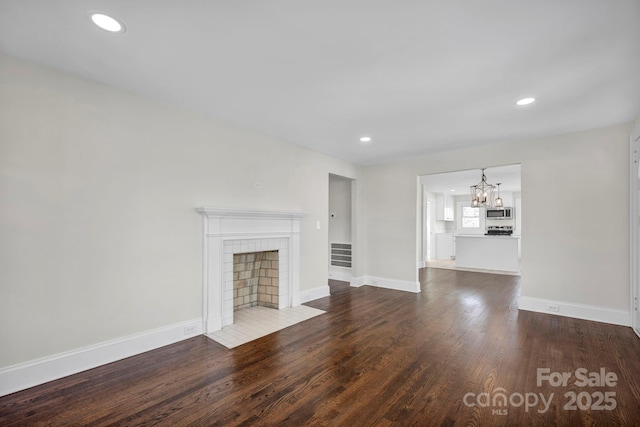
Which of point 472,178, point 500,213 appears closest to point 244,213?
point 472,178

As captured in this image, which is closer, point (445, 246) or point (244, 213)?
point (244, 213)

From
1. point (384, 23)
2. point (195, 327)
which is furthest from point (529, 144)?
point (195, 327)

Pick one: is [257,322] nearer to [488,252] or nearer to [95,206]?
[95,206]

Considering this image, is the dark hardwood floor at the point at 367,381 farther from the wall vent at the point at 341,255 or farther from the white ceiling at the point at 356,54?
the wall vent at the point at 341,255

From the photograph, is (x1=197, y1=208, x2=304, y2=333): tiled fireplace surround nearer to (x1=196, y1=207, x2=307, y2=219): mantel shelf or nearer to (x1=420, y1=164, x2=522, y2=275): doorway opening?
(x1=196, y1=207, x2=307, y2=219): mantel shelf

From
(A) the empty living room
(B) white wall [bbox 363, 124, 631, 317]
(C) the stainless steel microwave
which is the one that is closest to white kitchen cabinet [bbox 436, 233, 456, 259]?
(C) the stainless steel microwave

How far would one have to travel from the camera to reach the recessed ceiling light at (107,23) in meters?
1.76

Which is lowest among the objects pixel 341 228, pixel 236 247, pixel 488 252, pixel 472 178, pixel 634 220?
pixel 488 252

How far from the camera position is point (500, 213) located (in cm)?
1031

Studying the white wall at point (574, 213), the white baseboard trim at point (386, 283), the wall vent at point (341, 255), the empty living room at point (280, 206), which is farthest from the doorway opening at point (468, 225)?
the empty living room at point (280, 206)

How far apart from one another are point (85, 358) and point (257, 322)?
172 cm

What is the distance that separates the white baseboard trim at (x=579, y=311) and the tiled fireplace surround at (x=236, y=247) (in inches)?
135

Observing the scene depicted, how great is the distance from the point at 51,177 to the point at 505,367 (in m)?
4.19

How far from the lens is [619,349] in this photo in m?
2.87
